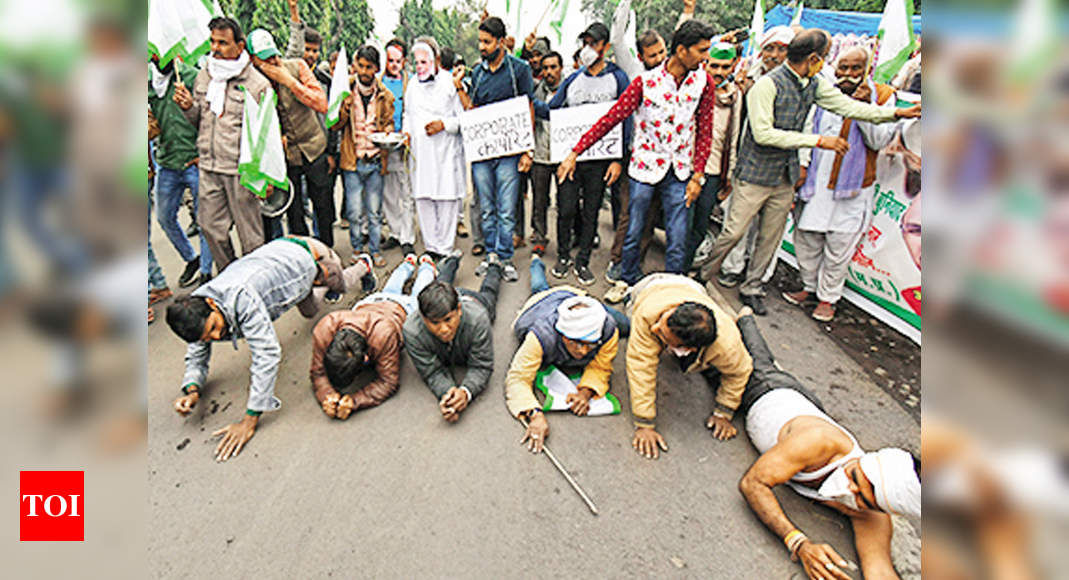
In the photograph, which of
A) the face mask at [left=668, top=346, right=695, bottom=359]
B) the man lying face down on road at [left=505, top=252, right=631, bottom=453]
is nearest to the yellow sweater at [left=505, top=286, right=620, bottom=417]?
the man lying face down on road at [left=505, top=252, right=631, bottom=453]

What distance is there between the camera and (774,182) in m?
3.47

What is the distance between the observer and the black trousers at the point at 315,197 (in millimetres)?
3977

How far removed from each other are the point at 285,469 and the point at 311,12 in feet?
65.3

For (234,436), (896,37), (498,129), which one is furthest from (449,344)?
(896,37)

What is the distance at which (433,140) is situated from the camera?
4102 mm

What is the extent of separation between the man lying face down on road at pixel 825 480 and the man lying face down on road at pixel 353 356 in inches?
72.5

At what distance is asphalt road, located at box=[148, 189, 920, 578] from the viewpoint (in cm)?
201

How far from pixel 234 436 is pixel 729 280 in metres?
3.56

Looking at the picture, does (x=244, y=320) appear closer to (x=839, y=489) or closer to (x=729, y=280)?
(x=839, y=489)

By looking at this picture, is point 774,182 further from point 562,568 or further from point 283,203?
point 283,203

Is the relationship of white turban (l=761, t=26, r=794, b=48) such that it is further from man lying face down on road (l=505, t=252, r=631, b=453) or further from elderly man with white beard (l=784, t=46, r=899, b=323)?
man lying face down on road (l=505, t=252, r=631, b=453)

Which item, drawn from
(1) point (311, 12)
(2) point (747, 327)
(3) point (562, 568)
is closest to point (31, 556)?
(3) point (562, 568)

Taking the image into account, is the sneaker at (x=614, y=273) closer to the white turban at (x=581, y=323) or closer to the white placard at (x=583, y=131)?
the white placard at (x=583, y=131)

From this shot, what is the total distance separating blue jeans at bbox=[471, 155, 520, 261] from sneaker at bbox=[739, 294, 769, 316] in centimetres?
184
